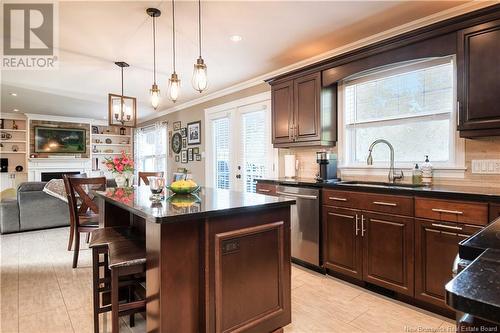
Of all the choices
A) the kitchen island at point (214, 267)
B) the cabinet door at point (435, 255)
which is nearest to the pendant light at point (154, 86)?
the kitchen island at point (214, 267)

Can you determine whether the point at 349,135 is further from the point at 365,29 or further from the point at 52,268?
the point at 52,268

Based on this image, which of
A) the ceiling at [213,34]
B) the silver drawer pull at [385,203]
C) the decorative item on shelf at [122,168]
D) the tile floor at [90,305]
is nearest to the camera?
the tile floor at [90,305]

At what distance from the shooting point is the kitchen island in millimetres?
1555

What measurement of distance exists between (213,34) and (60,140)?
769 cm

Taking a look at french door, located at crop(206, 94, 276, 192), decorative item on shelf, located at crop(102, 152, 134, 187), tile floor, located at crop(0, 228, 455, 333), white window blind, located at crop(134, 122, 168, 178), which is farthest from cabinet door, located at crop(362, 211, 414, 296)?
white window blind, located at crop(134, 122, 168, 178)

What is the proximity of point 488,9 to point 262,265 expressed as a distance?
2.48 m

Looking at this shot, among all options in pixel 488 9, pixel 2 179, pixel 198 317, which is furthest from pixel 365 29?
A: pixel 2 179

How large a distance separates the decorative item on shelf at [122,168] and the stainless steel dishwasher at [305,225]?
1843mm

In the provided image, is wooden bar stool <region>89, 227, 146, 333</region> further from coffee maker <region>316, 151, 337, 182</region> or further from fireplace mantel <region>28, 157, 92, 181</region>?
fireplace mantel <region>28, 157, 92, 181</region>

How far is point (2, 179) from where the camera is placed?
800cm

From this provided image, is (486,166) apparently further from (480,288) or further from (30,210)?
(30,210)

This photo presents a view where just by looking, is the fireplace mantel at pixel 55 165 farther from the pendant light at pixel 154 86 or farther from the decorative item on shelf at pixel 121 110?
the pendant light at pixel 154 86

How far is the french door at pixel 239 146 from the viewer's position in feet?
15.1

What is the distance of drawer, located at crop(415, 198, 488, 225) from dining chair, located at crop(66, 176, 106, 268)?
3349mm
